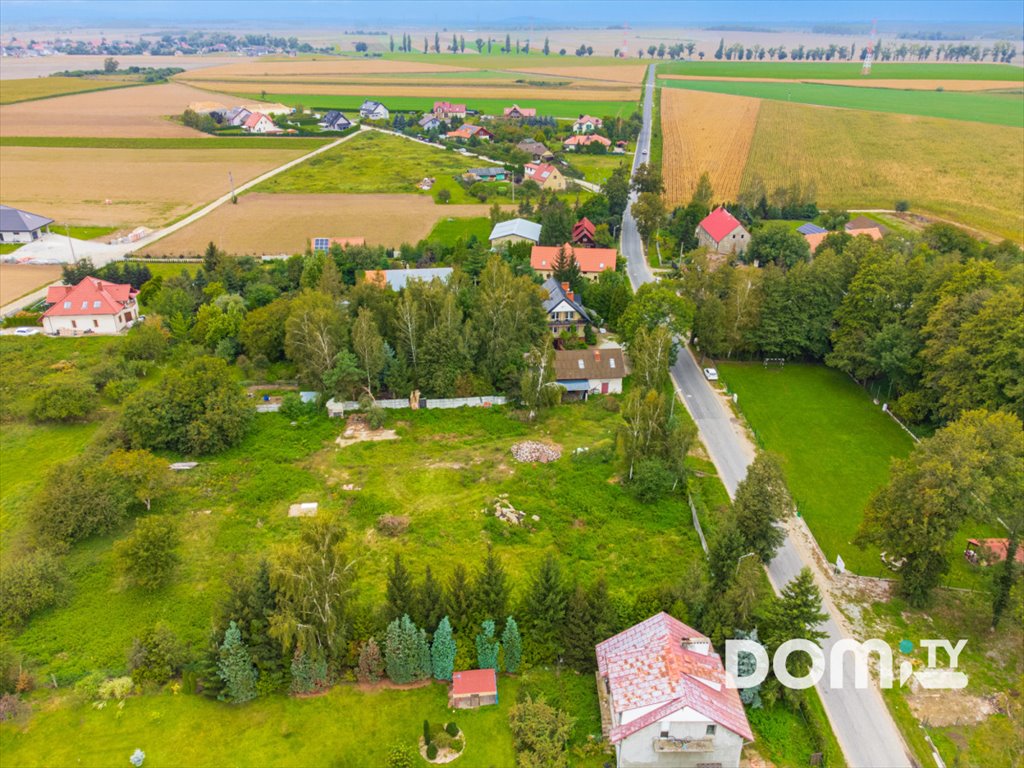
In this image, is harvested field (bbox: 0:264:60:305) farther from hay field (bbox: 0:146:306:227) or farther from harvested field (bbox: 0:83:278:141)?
harvested field (bbox: 0:83:278:141)

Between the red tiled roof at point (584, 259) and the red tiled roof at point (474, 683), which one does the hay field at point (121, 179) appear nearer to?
the red tiled roof at point (584, 259)

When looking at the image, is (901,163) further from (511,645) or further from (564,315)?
(511,645)

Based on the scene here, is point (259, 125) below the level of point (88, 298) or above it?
above

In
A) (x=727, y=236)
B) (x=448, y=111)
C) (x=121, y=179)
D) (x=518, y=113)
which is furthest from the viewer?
(x=448, y=111)

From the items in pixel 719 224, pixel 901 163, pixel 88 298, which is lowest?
pixel 88 298

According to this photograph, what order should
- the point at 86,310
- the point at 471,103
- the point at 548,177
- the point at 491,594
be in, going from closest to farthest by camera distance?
the point at 491,594, the point at 86,310, the point at 548,177, the point at 471,103

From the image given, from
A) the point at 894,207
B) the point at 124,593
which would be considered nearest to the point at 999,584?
the point at 124,593

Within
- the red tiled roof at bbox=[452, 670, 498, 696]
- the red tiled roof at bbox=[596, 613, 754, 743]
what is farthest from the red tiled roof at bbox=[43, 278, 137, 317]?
the red tiled roof at bbox=[596, 613, 754, 743]

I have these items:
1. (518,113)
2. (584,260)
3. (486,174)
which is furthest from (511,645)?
(518,113)
